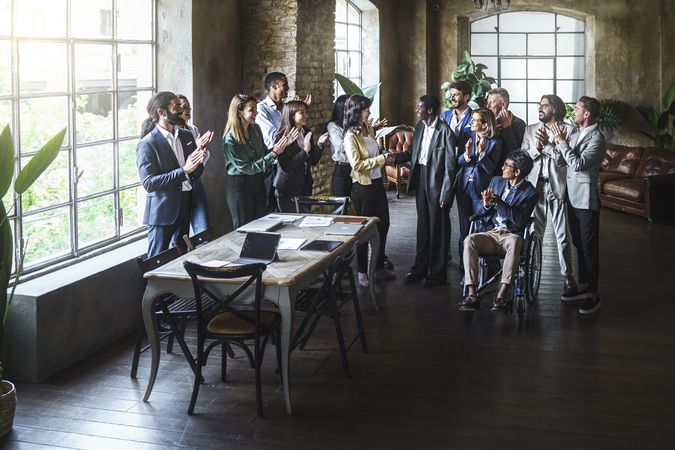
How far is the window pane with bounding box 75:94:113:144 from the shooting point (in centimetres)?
682

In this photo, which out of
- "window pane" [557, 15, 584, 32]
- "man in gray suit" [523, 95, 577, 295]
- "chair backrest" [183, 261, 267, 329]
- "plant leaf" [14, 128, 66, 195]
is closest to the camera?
"plant leaf" [14, 128, 66, 195]

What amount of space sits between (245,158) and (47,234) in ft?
6.25

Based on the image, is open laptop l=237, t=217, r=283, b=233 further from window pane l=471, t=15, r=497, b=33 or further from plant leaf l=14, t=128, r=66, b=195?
window pane l=471, t=15, r=497, b=33

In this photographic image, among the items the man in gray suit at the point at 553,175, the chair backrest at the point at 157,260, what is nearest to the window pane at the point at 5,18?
the chair backrest at the point at 157,260

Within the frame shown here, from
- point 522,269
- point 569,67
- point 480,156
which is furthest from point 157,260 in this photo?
point 569,67

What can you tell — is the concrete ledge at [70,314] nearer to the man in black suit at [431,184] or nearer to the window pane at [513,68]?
the man in black suit at [431,184]

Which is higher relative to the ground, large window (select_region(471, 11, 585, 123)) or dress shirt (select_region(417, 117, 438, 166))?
large window (select_region(471, 11, 585, 123))

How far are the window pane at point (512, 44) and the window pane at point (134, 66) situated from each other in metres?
9.95

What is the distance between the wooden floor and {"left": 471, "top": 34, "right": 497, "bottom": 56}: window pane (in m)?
9.73

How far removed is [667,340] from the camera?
6793mm

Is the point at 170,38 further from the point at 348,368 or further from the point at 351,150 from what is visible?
the point at 348,368

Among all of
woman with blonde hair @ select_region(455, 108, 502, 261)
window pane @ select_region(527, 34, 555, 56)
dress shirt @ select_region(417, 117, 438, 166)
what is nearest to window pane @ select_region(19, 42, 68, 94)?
dress shirt @ select_region(417, 117, 438, 166)

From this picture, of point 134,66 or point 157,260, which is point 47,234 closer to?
point 157,260

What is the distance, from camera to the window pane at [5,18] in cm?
588
